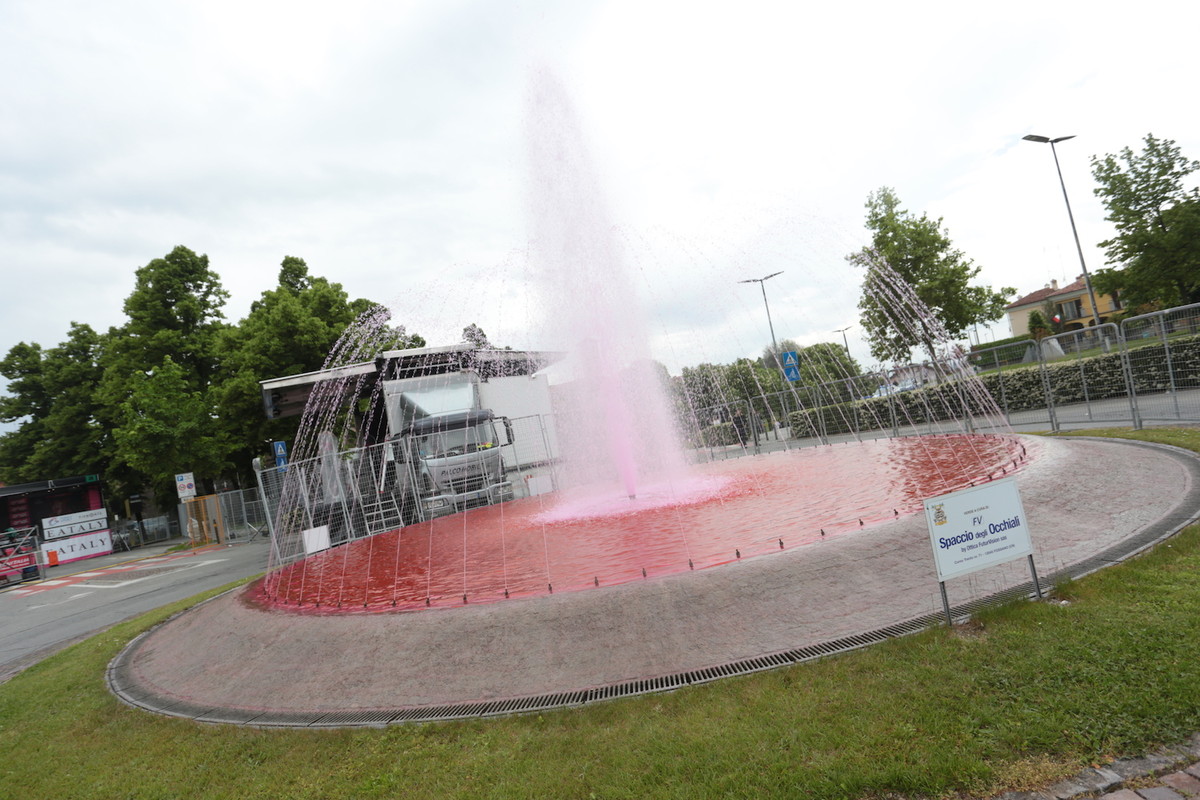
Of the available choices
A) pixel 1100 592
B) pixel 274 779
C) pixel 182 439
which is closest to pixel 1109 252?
pixel 1100 592

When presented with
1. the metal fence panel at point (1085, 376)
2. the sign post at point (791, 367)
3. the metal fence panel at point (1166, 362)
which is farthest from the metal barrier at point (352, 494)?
the metal fence panel at point (1166, 362)

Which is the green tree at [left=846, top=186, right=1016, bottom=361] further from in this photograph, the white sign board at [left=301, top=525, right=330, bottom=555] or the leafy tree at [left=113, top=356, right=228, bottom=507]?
the leafy tree at [left=113, top=356, right=228, bottom=507]

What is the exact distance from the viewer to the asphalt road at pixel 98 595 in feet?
44.3

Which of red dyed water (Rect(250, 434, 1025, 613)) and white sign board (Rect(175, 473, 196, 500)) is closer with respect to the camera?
red dyed water (Rect(250, 434, 1025, 613))

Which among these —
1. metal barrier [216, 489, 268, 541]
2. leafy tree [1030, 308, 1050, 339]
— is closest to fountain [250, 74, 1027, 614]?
metal barrier [216, 489, 268, 541]

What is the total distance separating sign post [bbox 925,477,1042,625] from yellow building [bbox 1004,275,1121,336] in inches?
3174

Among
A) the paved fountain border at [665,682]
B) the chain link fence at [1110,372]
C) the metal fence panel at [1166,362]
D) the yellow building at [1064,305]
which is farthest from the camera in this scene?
the yellow building at [1064,305]

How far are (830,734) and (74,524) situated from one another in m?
44.5

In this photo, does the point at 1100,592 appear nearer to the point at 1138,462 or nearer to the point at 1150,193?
the point at 1138,462

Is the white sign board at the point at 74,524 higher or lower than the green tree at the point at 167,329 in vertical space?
lower

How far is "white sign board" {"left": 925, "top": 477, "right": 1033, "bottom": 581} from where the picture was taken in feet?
17.6

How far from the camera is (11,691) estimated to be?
9.27m

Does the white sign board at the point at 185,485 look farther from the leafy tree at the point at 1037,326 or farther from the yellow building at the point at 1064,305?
the yellow building at the point at 1064,305

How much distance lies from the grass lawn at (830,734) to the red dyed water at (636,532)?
2.60 meters
